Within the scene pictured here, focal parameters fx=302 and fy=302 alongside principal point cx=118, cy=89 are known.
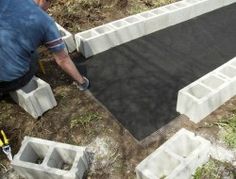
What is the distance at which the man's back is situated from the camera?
3.85m

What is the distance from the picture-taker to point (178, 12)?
6.30 meters

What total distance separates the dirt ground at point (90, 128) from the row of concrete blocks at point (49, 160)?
31 centimetres

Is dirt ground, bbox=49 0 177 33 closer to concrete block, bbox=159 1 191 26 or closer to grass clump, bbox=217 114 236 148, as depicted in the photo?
concrete block, bbox=159 1 191 26

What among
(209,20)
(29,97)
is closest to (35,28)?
(29,97)

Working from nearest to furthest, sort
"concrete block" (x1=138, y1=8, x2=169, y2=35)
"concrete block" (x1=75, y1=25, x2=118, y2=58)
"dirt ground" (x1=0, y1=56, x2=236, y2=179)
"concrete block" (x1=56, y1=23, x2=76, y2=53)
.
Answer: "dirt ground" (x1=0, y1=56, x2=236, y2=179) → "concrete block" (x1=75, y1=25, x2=118, y2=58) → "concrete block" (x1=56, y1=23, x2=76, y2=53) → "concrete block" (x1=138, y1=8, x2=169, y2=35)

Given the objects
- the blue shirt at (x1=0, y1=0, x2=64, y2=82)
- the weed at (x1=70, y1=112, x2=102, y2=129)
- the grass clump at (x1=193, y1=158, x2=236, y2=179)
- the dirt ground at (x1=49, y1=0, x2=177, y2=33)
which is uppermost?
the blue shirt at (x1=0, y1=0, x2=64, y2=82)

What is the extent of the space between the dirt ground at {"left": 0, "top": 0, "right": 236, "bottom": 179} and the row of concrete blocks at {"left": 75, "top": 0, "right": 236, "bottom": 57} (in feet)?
2.74

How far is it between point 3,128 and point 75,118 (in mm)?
1035

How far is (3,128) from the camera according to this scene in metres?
4.32

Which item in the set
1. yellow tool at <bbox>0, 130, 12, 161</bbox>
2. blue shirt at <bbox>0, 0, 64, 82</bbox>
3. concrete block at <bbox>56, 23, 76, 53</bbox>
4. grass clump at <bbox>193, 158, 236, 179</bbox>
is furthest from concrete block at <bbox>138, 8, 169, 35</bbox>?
yellow tool at <bbox>0, 130, 12, 161</bbox>

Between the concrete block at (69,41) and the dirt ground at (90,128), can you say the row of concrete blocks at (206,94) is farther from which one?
the concrete block at (69,41)

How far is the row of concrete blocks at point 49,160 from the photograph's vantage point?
11.0ft

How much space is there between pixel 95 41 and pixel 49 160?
264 centimetres

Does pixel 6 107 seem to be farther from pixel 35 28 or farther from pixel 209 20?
pixel 209 20
